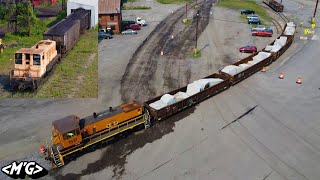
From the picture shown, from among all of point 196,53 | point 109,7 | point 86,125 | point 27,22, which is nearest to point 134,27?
point 109,7

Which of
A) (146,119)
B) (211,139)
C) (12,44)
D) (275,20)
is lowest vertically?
(211,139)

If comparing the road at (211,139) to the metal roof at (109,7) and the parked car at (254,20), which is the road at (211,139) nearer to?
the metal roof at (109,7)

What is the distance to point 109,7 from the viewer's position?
63906 mm

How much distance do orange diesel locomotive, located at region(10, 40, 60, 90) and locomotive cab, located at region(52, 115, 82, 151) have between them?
12.6 metres

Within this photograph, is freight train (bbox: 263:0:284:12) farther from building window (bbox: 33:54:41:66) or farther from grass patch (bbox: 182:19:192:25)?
building window (bbox: 33:54:41:66)

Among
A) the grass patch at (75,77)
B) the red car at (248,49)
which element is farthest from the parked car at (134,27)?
the red car at (248,49)

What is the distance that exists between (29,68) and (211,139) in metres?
22.5

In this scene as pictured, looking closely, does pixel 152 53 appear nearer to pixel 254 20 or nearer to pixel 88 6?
pixel 88 6

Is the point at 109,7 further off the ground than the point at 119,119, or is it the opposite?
the point at 109,7

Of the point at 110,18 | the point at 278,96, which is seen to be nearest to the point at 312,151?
the point at 278,96

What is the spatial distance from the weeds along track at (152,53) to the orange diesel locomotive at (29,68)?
9551mm

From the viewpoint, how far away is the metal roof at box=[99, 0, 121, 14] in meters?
63.2

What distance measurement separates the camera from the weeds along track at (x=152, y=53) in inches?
1511

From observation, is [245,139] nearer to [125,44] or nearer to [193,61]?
[193,61]
